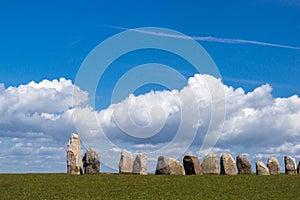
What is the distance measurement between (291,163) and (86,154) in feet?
55.6

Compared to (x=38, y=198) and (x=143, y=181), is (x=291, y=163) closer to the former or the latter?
(x=143, y=181)

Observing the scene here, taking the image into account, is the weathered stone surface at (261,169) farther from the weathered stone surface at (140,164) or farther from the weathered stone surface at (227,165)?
the weathered stone surface at (140,164)

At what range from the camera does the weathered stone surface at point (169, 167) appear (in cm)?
4069

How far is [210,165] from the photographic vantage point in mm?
42062

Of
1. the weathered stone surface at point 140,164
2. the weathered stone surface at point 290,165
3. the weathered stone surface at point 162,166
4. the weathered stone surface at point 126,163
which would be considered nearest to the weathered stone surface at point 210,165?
the weathered stone surface at point 162,166

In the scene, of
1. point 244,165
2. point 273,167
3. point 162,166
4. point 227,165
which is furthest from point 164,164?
point 273,167

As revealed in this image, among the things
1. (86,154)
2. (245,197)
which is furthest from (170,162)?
(245,197)

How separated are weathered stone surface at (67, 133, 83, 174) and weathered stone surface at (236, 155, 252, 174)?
41.4ft

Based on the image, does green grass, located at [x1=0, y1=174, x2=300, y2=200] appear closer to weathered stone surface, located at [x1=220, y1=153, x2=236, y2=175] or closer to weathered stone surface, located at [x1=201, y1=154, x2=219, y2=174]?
weathered stone surface, located at [x1=201, y1=154, x2=219, y2=174]

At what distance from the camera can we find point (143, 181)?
34.2m

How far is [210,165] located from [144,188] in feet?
41.8

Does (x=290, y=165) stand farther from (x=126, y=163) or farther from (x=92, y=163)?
(x=92, y=163)

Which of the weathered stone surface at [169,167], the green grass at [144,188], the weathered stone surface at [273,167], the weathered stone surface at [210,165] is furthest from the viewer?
the weathered stone surface at [273,167]

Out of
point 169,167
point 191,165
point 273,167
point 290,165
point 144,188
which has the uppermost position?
point 290,165
